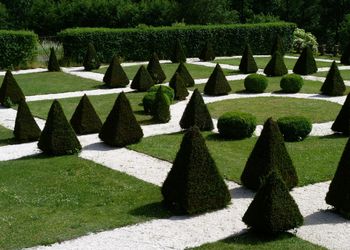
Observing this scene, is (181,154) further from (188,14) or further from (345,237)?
(188,14)

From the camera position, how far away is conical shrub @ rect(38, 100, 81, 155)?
16188 mm

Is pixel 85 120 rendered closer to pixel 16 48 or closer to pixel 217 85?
pixel 217 85

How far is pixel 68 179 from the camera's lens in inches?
560

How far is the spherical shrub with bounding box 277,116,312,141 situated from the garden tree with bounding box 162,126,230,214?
6.29 metres

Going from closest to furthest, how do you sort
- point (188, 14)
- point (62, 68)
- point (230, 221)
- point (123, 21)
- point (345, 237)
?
point (345, 237)
point (230, 221)
point (62, 68)
point (188, 14)
point (123, 21)

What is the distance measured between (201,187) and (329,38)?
192 ft

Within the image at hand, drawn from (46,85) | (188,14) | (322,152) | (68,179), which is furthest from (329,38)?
(68,179)

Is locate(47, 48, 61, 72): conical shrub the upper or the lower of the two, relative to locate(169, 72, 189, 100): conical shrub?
lower

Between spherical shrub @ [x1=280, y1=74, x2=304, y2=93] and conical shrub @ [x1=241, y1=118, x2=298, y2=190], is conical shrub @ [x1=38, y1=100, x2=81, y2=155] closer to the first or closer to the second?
conical shrub @ [x1=241, y1=118, x2=298, y2=190]

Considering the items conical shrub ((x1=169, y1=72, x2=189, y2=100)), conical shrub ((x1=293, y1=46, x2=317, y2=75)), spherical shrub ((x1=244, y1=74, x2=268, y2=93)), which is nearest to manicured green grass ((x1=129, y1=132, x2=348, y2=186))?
conical shrub ((x1=169, y1=72, x2=189, y2=100))

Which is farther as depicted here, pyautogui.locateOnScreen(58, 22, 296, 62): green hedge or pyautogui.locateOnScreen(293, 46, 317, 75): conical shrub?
pyautogui.locateOnScreen(58, 22, 296, 62): green hedge

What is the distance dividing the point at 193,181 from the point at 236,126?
21.9 feet

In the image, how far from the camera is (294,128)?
17.6 m

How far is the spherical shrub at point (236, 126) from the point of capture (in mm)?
17938
